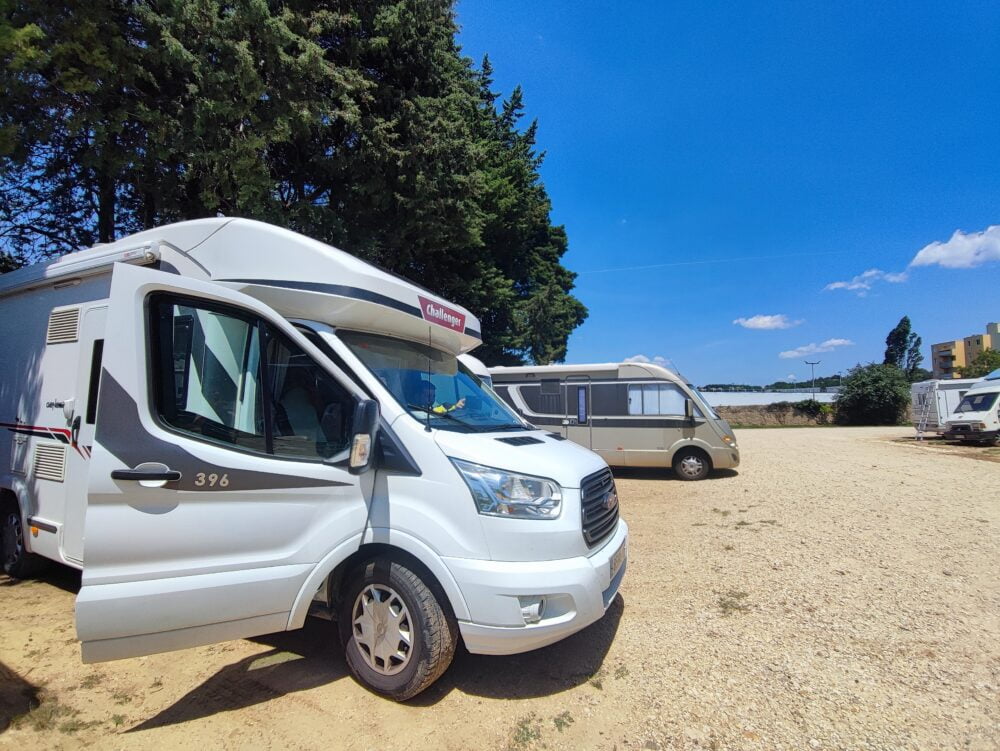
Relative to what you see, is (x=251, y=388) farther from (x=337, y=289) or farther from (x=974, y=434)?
(x=974, y=434)

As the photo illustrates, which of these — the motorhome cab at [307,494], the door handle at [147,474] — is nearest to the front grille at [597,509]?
the motorhome cab at [307,494]

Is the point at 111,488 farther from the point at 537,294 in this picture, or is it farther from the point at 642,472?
the point at 537,294

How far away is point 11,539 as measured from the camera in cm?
511

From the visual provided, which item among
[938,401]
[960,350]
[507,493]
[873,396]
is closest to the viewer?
[507,493]

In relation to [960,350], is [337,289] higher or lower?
lower

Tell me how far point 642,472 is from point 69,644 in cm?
1154

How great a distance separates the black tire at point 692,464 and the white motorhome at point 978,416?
16177 millimetres

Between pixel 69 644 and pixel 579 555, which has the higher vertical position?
pixel 579 555

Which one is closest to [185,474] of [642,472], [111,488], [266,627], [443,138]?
[111,488]

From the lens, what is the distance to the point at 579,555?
3219 mm

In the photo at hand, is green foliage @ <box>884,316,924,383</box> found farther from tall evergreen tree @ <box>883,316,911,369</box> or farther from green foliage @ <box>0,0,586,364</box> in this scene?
green foliage @ <box>0,0,586,364</box>

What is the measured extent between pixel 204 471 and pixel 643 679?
3.03m

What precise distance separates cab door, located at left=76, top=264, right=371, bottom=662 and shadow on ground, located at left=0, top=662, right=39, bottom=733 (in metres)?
0.99

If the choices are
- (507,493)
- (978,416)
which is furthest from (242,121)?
(978,416)
